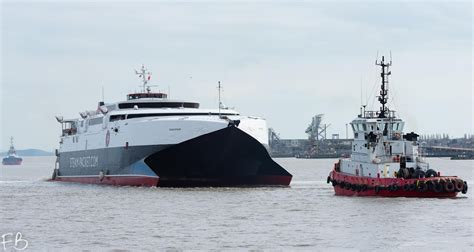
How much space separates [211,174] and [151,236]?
27.2 m

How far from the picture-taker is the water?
34719mm

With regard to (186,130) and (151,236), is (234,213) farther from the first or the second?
(186,130)

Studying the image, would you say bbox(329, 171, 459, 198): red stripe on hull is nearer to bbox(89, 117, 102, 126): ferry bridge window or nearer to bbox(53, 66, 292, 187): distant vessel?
bbox(53, 66, 292, 187): distant vessel

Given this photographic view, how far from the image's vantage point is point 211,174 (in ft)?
211

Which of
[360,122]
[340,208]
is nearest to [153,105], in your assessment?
[360,122]

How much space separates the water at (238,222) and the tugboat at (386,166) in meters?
0.80

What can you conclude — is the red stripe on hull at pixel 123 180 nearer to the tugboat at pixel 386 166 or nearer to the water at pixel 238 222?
the water at pixel 238 222

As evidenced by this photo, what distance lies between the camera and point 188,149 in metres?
63.6

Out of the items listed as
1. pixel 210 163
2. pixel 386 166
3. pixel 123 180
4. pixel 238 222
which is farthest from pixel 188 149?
pixel 238 222

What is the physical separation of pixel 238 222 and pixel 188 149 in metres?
22.4

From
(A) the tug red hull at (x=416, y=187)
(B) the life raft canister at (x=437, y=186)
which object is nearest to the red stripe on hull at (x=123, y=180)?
(A) the tug red hull at (x=416, y=187)

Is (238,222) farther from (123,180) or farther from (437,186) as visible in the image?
(123,180)

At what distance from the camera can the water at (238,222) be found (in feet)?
114

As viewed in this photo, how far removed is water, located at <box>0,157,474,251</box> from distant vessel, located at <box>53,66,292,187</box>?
5.74 meters
